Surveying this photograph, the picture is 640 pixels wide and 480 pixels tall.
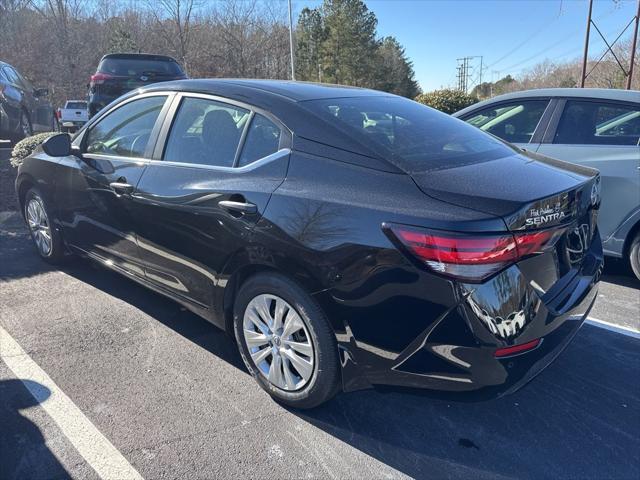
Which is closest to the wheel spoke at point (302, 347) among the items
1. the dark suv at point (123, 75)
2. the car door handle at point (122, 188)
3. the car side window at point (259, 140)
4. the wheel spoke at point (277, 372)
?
the wheel spoke at point (277, 372)

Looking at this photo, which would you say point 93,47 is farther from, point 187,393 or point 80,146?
point 187,393

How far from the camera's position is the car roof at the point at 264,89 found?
2932 millimetres

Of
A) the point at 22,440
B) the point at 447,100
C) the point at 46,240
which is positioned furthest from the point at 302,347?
the point at 447,100

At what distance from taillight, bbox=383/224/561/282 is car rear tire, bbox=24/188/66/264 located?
3462 mm

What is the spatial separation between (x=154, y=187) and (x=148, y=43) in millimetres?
31705

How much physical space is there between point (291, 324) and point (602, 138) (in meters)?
3.65

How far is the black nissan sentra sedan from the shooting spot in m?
2.11

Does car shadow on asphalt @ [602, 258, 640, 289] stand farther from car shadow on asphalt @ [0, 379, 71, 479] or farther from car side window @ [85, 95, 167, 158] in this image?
car shadow on asphalt @ [0, 379, 71, 479]

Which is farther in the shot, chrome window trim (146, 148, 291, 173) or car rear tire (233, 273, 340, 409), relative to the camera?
chrome window trim (146, 148, 291, 173)

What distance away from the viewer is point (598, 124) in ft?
15.4

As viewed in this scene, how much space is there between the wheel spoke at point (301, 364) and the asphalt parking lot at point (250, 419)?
28cm

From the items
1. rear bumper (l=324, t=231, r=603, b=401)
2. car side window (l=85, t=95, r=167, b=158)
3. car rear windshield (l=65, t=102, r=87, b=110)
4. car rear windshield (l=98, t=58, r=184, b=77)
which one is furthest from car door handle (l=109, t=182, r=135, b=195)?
car rear windshield (l=65, t=102, r=87, b=110)

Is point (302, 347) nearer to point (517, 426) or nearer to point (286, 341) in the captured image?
point (286, 341)

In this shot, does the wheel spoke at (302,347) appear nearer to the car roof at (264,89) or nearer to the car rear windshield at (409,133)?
the car rear windshield at (409,133)
